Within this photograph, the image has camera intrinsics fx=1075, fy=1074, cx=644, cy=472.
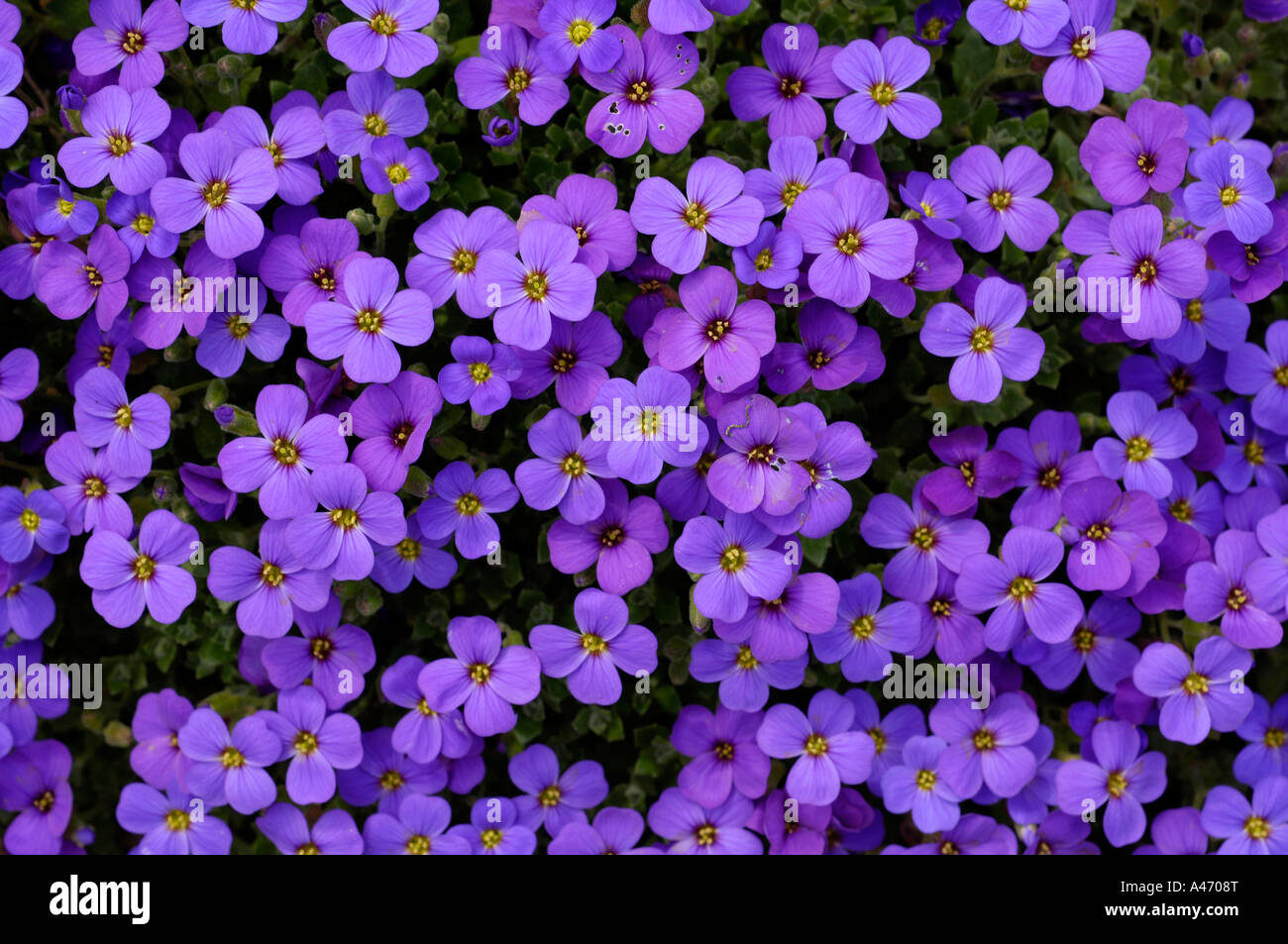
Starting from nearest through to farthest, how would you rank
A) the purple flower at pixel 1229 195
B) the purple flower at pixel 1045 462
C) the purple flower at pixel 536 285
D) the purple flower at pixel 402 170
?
the purple flower at pixel 536 285
the purple flower at pixel 402 170
the purple flower at pixel 1229 195
the purple flower at pixel 1045 462

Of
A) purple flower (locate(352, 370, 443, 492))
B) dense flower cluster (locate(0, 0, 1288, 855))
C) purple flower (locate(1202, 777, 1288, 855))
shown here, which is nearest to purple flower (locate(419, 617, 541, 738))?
dense flower cluster (locate(0, 0, 1288, 855))

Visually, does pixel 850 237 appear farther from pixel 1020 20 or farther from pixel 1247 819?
pixel 1247 819

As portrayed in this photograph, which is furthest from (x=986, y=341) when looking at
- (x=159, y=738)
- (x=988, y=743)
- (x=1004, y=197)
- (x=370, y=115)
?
(x=159, y=738)

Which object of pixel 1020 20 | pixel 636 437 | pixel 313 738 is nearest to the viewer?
pixel 636 437

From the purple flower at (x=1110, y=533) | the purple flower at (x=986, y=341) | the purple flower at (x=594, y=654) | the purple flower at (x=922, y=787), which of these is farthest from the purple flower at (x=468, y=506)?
the purple flower at (x=1110, y=533)

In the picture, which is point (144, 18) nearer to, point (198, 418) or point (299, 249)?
point (299, 249)

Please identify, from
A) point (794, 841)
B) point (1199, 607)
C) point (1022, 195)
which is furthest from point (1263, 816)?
point (1022, 195)

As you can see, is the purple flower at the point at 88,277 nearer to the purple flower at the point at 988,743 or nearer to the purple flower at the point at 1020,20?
the purple flower at the point at 1020,20
